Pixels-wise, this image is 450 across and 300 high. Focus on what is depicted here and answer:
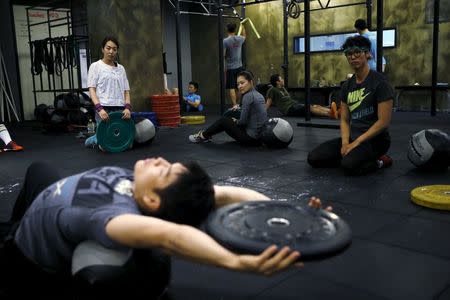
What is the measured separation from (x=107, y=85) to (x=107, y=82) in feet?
0.09

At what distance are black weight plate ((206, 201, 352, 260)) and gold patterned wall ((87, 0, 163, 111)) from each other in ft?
16.3

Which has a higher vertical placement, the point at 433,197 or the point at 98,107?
the point at 98,107

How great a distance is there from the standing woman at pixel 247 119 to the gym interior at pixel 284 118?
0.16 meters

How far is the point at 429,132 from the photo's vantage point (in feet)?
9.87

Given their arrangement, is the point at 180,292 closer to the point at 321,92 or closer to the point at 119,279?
the point at 119,279

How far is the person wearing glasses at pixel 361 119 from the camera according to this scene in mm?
2906

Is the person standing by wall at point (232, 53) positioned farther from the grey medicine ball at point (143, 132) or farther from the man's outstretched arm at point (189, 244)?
the man's outstretched arm at point (189, 244)

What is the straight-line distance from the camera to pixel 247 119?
4.25 m

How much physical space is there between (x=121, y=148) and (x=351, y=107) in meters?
2.10

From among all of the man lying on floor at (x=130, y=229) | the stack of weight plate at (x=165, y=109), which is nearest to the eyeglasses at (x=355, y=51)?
the man lying on floor at (x=130, y=229)

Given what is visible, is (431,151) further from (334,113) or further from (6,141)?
(6,141)

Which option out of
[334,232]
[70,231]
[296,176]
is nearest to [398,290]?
[334,232]

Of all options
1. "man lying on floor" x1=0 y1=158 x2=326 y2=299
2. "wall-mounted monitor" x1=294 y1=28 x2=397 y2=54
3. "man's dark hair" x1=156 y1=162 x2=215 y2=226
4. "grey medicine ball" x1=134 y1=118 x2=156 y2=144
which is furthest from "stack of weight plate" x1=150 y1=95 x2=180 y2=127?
"man's dark hair" x1=156 y1=162 x2=215 y2=226

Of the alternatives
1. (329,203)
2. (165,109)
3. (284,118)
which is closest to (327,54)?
(284,118)
